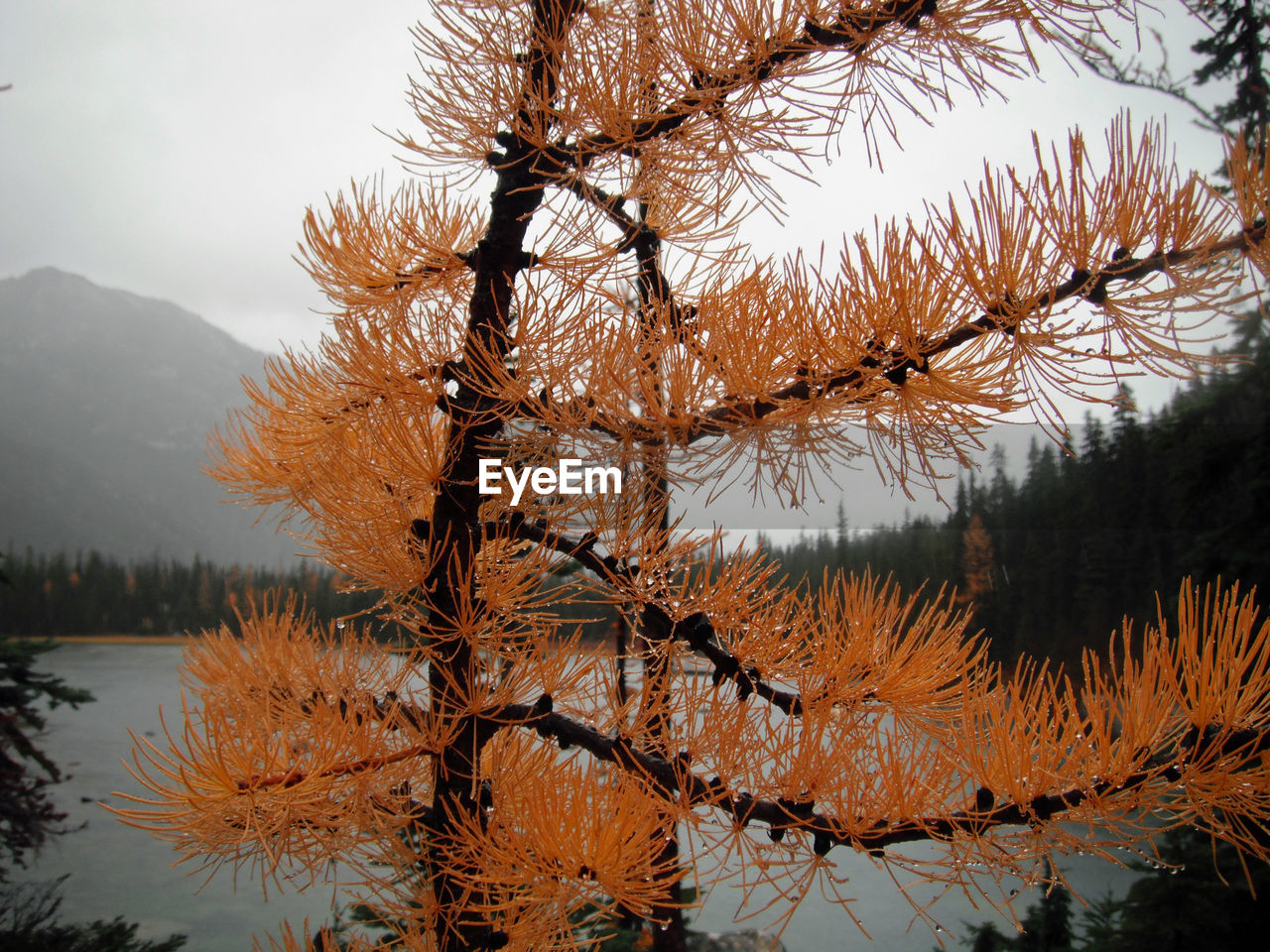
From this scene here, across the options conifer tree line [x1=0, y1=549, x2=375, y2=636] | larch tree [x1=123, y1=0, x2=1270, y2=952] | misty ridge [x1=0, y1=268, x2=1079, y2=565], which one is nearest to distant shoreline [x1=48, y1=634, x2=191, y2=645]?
conifer tree line [x1=0, y1=549, x2=375, y2=636]

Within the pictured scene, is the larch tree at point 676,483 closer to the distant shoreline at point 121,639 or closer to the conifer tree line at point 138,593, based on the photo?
the conifer tree line at point 138,593

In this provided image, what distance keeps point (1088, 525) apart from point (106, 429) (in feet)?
7.02

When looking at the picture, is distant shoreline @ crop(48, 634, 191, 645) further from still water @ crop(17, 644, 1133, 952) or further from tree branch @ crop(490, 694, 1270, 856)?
tree branch @ crop(490, 694, 1270, 856)

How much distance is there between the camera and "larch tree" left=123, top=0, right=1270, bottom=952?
0.49 metres

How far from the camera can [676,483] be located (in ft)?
2.15

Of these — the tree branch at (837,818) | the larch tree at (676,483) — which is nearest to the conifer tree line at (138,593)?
the larch tree at (676,483)

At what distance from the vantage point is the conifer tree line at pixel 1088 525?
1044 mm

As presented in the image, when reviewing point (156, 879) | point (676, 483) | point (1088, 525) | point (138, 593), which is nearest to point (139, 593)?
point (138, 593)

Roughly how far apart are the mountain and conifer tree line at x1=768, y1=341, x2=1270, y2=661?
56.4 inches

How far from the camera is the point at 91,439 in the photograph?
1592mm

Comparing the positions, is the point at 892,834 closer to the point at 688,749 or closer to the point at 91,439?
the point at 688,749

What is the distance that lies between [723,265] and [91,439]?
1675mm

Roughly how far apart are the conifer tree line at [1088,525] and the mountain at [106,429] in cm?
143

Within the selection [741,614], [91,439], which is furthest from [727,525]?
[91,439]
